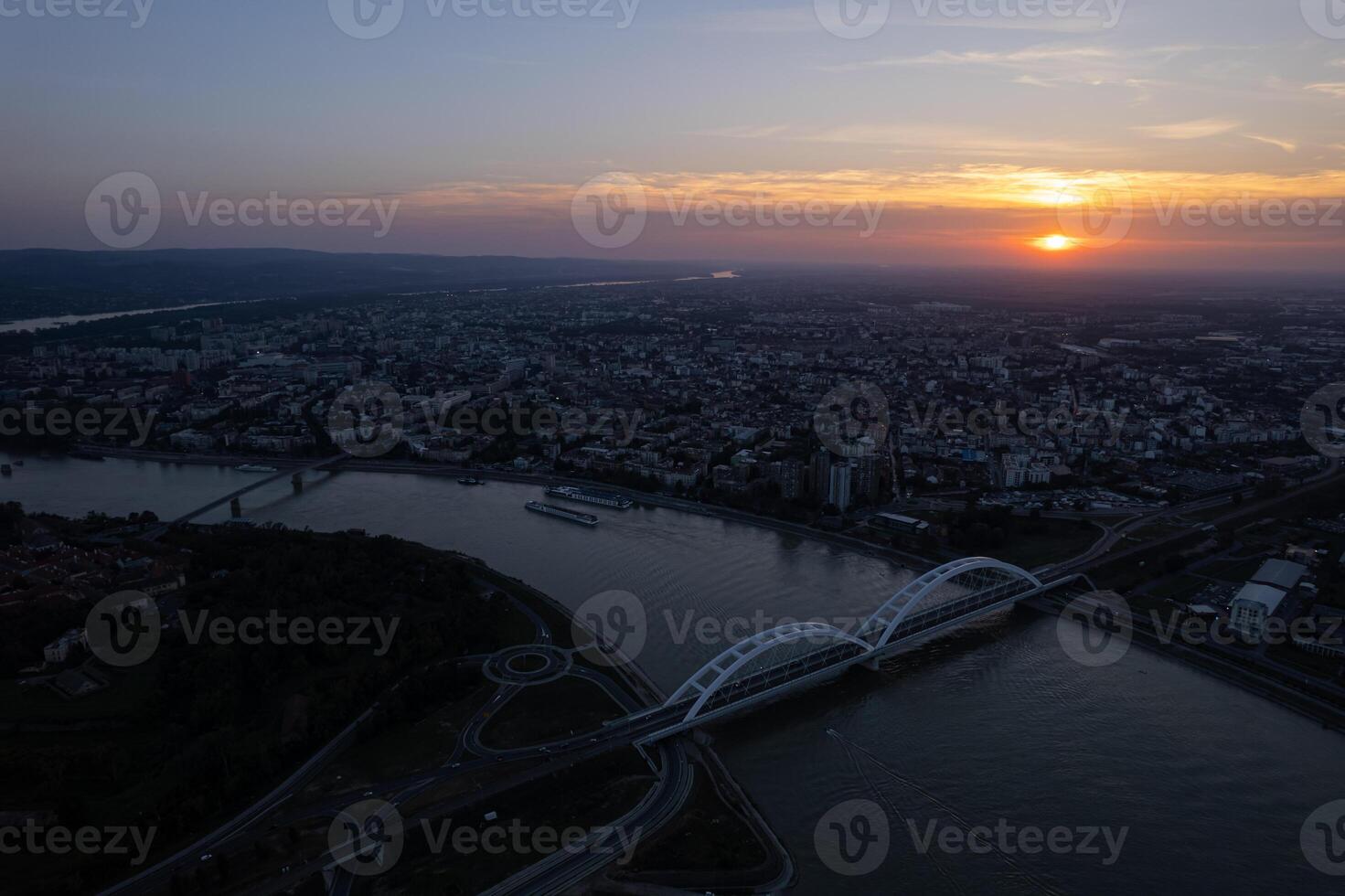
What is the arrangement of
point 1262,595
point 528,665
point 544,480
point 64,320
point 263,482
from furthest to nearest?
point 64,320 → point 544,480 → point 263,482 → point 1262,595 → point 528,665

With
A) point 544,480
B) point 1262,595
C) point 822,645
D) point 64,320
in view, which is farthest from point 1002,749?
point 64,320

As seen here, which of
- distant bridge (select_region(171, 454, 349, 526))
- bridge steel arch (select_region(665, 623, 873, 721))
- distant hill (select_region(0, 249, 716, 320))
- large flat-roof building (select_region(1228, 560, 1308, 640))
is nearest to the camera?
bridge steel arch (select_region(665, 623, 873, 721))

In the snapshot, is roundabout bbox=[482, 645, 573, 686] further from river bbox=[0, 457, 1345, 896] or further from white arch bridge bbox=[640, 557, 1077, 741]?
white arch bridge bbox=[640, 557, 1077, 741]

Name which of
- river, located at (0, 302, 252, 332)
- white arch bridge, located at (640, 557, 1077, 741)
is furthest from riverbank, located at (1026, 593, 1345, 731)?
river, located at (0, 302, 252, 332)

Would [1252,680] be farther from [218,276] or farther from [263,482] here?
[218,276]

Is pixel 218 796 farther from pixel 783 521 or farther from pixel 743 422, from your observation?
pixel 743 422

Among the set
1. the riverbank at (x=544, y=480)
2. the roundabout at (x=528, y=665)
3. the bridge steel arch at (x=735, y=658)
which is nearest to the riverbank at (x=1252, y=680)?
the riverbank at (x=544, y=480)
